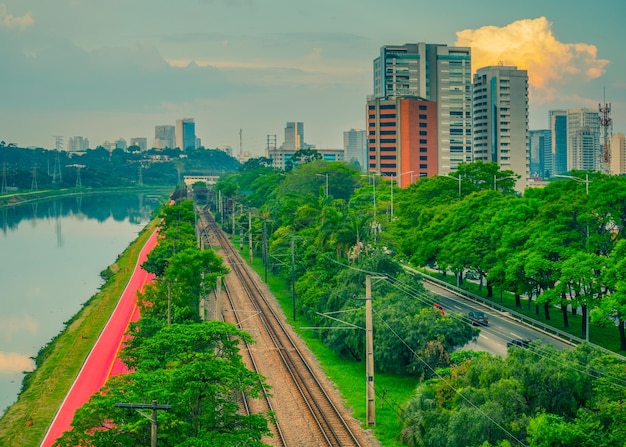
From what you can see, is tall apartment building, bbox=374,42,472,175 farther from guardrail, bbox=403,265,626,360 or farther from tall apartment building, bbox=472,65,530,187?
guardrail, bbox=403,265,626,360

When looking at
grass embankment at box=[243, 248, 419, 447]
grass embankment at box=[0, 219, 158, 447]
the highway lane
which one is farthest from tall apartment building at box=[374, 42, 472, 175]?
grass embankment at box=[243, 248, 419, 447]

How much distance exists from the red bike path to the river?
14.9 feet

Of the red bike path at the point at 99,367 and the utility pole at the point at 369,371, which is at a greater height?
the utility pole at the point at 369,371

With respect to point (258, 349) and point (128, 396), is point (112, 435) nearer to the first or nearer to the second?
point (128, 396)

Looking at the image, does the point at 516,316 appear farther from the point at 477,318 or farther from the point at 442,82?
the point at 442,82

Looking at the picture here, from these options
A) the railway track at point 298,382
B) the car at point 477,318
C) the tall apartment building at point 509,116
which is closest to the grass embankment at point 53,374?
the railway track at point 298,382

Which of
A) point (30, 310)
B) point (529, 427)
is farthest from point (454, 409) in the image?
point (30, 310)

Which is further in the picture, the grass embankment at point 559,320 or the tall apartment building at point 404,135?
the tall apartment building at point 404,135

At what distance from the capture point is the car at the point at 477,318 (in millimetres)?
58750

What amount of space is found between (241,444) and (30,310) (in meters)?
58.8

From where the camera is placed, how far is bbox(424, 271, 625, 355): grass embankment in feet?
173

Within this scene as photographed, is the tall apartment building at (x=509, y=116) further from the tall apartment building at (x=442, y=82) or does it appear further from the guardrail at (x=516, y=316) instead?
the guardrail at (x=516, y=316)

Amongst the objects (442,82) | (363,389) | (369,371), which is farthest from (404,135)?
(369,371)

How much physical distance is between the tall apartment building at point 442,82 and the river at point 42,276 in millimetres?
67820
